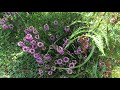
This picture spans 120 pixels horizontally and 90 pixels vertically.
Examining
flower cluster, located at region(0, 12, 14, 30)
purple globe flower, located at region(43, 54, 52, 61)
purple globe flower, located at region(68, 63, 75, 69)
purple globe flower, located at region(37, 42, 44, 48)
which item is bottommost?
purple globe flower, located at region(68, 63, 75, 69)

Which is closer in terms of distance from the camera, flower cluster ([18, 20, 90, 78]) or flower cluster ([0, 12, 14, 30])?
flower cluster ([18, 20, 90, 78])

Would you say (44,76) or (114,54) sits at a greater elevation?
(114,54)

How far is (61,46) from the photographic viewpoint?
3.70m

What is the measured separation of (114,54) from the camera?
3684 mm

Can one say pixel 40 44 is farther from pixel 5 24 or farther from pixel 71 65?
pixel 5 24

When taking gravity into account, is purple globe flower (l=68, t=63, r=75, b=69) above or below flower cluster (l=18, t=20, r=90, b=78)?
below

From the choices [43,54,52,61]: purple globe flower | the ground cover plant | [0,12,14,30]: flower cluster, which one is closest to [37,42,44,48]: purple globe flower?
the ground cover plant

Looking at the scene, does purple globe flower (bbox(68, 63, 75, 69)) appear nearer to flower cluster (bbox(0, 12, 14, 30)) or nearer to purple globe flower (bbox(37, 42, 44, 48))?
purple globe flower (bbox(37, 42, 44, 48))

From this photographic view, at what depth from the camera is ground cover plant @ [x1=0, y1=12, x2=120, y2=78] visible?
353 centimetres

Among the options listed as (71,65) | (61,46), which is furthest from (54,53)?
(71,65)
